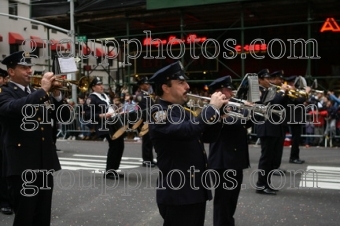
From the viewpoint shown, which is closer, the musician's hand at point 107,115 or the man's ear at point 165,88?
the man's ear at point 165,88

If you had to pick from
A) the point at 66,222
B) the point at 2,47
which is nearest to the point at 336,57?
the point at 66,222

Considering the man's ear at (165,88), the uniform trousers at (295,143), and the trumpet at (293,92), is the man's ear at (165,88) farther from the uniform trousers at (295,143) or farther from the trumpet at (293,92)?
the uniform trousers at (295,143)

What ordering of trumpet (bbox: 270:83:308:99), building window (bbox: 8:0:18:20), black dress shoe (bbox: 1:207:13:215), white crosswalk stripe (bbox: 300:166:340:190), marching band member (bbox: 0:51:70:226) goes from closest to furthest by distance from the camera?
marching band member (bbox: 0:51:70:226)
black dress shoe (bbox: 1:207:13:215)
trumpet (bbox: 270:83:308:99)
white crosswalk stripe (bbox: 300:166:340:190)
building window (bbox: 8:0:18:20)

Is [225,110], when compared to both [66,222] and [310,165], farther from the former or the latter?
[310,165]

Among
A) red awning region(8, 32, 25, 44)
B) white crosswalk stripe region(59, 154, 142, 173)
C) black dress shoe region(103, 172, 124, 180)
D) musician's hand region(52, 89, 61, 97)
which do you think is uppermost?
red awning region(8, 32, 25, 44)

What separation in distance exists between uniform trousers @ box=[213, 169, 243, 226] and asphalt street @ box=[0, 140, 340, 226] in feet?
2.15

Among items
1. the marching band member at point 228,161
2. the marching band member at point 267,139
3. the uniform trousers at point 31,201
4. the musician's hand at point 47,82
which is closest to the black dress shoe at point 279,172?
the marching band member at point 267,139

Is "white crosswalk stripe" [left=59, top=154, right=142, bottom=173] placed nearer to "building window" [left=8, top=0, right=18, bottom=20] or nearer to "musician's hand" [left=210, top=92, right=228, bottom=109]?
"musician's hand" [left=210, top=92, right=228, bottom=109]

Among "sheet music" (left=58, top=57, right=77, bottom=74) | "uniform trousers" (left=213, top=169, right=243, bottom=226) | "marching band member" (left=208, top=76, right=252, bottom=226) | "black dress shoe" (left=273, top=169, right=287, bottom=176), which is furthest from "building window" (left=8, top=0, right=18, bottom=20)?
"uniform trousers" (left=213, top=169, right=243, bottom=226)

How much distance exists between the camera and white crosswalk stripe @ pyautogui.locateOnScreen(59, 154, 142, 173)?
1069 cm

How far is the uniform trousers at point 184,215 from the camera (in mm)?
3961

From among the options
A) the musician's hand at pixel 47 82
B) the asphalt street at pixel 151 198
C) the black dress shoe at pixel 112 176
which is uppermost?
the musician's hand at pixel 47 82

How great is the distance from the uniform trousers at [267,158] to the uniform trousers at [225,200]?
230 centimetres

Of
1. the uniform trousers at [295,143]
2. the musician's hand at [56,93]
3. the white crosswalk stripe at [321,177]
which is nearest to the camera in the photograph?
the musician's hand at [56,93]
